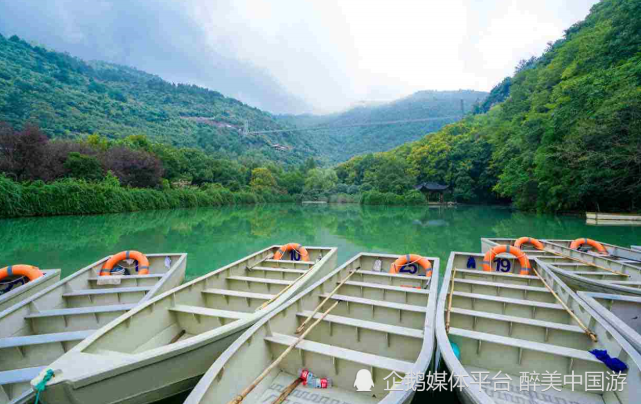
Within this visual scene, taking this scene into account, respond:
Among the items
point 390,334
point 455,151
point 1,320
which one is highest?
point 455,151

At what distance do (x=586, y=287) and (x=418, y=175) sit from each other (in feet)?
131

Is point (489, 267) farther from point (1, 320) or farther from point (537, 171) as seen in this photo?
point (537, 171)

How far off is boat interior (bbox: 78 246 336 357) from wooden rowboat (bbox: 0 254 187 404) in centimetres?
36

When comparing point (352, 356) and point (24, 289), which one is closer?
point (352, 356)

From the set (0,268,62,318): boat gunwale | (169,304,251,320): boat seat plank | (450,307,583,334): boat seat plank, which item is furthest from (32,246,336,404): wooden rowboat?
(450,307,583,334): boat seat plank

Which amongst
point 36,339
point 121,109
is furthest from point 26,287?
point 121,109

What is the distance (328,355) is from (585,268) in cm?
544

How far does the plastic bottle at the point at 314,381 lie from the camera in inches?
94.7

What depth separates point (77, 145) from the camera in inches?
938

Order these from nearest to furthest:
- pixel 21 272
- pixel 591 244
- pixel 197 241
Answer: pixel 21 272 < pixel 591 244 < pixel 197 241

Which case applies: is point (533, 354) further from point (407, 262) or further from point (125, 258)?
point (125, 258)

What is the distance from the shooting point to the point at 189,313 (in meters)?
3.26

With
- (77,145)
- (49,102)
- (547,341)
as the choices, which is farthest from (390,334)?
(49,102)

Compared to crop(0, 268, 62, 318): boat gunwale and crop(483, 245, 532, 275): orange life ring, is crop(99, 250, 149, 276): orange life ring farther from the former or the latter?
crop(483, 245, 532, 275): orange life ring
